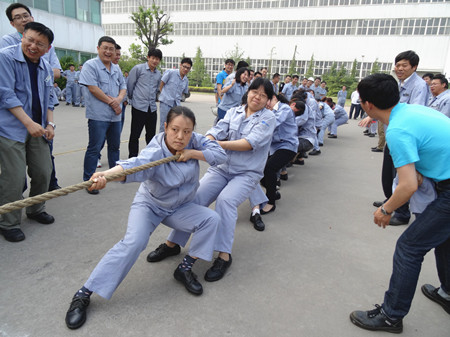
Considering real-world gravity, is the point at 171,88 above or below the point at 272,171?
above

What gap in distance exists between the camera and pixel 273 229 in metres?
3.40

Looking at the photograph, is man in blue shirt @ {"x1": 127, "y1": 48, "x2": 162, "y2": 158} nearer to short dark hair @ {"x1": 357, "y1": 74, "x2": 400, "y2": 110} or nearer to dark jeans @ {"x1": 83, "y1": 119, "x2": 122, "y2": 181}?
dark jeans @ {"x1": 83, "y1": 119, "x2": 122, "y2": 181}

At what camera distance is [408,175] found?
1717mm

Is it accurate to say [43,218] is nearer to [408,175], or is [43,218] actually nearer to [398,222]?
[408,175]

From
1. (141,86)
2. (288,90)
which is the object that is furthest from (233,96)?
(288,90)

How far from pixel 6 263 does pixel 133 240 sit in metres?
1.21

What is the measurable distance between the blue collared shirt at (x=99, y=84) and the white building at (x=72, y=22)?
17.1 meters

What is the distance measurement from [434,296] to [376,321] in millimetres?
655

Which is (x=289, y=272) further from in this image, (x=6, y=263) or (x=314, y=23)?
(x=314, y=23)

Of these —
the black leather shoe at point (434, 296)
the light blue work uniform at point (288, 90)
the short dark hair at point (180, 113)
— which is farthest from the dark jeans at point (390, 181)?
the light blue work uniform at point (288, 90)

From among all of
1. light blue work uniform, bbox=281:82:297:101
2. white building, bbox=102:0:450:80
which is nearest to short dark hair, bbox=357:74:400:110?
light blue work uniform, bbox=281:82:297:101

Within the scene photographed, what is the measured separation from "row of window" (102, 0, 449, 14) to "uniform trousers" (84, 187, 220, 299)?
4117cm

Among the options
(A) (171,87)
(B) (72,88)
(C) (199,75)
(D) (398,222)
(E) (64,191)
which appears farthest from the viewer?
(C) (199,75)

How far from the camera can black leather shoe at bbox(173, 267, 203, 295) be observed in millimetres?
2217
